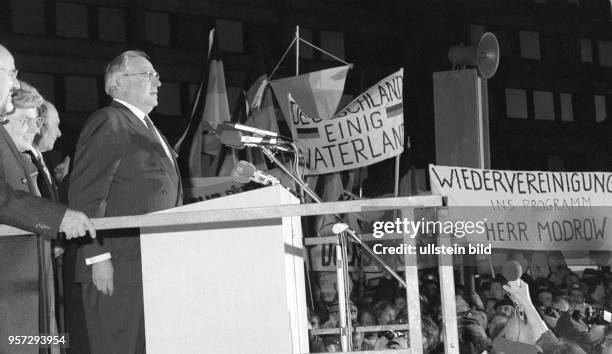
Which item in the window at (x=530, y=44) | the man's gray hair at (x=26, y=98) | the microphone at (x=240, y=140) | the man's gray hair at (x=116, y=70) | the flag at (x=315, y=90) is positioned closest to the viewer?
the microphone at (x=240, y=140)

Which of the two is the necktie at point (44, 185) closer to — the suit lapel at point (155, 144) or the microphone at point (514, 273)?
the suit lapel at point (155, 144)

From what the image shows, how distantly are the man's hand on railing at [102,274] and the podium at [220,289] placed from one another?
0.73 m

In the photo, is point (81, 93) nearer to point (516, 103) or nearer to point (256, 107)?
point (516, 103)

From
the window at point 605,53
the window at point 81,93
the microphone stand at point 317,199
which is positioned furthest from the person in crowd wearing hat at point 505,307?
the window at point 605,53

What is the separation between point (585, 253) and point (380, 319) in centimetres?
229

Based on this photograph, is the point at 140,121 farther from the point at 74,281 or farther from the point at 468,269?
the point at 468,269

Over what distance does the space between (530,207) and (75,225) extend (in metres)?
2.55

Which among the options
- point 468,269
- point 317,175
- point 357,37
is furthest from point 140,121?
point 357,37

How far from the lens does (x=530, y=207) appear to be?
17.6ft

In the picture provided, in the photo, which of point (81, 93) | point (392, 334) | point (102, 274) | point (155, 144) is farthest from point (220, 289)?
point (81, 93)

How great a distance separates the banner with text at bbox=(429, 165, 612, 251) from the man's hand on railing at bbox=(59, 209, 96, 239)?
1134 millimetres

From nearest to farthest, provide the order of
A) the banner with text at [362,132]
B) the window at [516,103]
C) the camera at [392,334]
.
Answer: the camera at [392,334] → the banner with text at [362,132] → the window at [516,103]

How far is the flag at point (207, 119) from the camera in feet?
37.3

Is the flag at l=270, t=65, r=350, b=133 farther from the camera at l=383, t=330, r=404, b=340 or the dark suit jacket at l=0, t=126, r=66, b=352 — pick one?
the dark suit jacket at l=0, t=126, r=66, b=352
